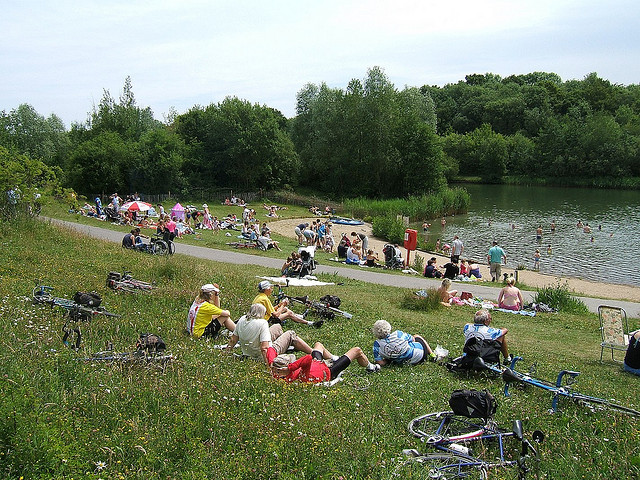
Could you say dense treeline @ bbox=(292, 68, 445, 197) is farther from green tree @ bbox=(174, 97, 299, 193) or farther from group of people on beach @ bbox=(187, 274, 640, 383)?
group of people on beach @ bbox=(187, 274, 640, 383)

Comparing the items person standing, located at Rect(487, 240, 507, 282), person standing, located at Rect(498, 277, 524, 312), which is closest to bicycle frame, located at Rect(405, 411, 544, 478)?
person standing, located at Rect(498, 277, 524, 312)

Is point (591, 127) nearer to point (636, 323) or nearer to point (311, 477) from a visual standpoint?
point (636, 323)

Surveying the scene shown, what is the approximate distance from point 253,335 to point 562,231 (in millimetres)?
42708

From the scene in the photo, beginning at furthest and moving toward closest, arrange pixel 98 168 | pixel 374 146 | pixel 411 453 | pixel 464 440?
pixel 374 146, pixel 98 168, pixel 464 440, pixel 411 453

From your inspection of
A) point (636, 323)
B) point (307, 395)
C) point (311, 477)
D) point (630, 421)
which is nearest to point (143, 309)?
A: point (307, 395)

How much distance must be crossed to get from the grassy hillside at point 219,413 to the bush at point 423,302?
15.3 feet

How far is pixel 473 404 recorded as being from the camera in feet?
19.9

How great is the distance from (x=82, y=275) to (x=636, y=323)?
14.2 metres

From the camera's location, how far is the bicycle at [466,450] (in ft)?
17.1

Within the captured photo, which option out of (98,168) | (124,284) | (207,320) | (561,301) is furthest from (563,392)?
(98,168)

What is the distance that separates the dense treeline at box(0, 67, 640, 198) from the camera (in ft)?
175

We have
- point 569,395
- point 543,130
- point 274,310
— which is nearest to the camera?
point 569,395

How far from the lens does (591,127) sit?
320 ft

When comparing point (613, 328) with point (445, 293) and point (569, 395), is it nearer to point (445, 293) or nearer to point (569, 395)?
point (569, 395)
